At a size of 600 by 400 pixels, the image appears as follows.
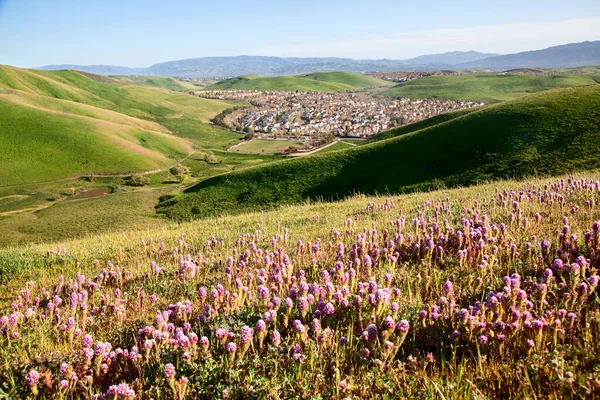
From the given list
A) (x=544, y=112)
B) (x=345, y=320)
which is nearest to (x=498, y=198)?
(x=345, y=320)

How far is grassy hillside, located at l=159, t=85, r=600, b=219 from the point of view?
44375mm

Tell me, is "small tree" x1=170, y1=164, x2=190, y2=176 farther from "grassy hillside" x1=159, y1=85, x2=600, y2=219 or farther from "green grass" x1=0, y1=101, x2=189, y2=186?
"grassy hillside" x1=159, y1=85, x2=600, y2=219

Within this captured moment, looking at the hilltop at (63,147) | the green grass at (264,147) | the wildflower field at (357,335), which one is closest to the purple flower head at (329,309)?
the wildflower field at (357,335)

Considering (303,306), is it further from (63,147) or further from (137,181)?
(63,147)

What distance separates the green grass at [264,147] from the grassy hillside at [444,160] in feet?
330

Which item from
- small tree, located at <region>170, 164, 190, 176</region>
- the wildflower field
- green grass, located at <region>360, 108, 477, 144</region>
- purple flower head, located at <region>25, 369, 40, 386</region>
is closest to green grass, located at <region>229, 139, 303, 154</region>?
small tree, located at <region>170, 164, 190, 176</region>

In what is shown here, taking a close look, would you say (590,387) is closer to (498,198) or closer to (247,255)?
(247,255)

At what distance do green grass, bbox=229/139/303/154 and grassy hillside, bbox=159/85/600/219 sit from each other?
3961 inches

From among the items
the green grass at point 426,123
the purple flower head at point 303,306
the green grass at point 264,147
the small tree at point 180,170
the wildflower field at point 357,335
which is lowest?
the small tree at point 180,170

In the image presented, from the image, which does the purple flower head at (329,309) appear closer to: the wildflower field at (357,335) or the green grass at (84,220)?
the wildflower field at (357,335)

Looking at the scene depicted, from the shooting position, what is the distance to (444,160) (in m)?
54.3

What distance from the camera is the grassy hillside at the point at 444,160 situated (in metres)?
44.4

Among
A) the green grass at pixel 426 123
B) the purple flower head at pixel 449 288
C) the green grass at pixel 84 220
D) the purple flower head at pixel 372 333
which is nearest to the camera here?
the purple flower head at pixel 372 333

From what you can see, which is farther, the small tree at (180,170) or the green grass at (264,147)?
the green grass at (264,147)
